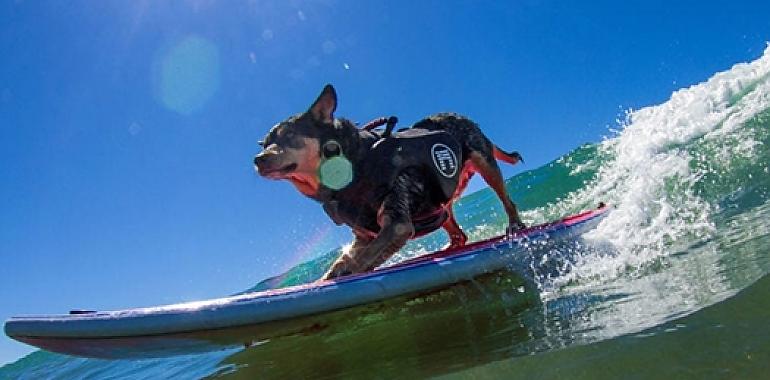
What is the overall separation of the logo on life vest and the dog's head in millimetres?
776

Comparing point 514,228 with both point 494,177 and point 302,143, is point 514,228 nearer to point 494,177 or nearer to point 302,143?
point 494,177

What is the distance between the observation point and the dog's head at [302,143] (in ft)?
13.9

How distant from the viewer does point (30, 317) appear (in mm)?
3230

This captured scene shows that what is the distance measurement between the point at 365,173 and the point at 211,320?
190cm

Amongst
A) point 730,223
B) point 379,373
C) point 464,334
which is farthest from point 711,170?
point 379,373

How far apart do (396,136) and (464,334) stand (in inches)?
85.5

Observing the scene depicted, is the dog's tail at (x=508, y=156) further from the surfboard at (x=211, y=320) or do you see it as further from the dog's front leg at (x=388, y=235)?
the surfboard at (x=211, y=320)

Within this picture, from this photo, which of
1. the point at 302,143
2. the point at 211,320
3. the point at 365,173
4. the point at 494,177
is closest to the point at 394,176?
the point at 365,173

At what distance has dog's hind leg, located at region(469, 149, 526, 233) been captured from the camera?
224 inches

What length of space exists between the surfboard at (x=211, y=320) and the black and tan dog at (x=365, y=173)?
0.66 metres

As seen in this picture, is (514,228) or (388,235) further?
(514,228)

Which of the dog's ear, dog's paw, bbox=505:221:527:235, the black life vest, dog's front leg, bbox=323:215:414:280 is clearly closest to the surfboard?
dog's front leg, bbox=323:215:414:280

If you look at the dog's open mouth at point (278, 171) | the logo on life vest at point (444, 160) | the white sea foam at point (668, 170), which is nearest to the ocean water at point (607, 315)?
the white sea foam at point (668, 170)

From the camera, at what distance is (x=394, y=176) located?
454cm
